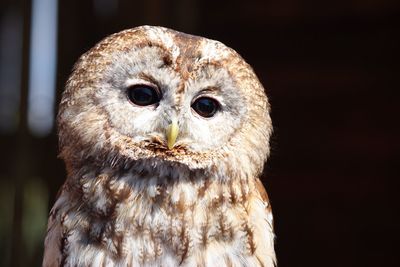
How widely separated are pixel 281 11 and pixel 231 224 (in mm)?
1691

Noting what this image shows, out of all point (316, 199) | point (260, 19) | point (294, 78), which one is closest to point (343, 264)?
point (316, 199)

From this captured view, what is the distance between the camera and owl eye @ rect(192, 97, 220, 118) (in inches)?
57.9

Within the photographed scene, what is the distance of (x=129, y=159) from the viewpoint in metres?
1.47

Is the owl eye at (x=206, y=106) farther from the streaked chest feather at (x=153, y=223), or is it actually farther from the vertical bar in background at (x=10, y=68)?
the vertical bar in background at (x=10, y=68)

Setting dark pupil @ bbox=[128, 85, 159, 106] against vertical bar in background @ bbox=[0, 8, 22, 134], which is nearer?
dark pupil @ bbox=[128, 85, 159, 106]

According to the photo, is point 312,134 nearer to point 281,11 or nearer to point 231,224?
point 281,11

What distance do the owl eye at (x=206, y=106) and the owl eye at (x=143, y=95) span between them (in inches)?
A: 2.8

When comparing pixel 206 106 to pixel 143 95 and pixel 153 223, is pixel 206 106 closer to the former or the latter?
pixel 143 95

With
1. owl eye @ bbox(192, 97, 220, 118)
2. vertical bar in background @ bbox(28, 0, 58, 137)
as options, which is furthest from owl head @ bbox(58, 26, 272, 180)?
vertical bar in background @ bbox(28, 0, 58, 137)

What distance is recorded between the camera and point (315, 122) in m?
3.09

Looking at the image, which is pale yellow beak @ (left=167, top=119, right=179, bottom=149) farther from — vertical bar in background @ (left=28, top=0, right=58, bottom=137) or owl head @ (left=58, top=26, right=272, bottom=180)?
vertical bar in background @ (left=28, top=0, right=58, bottom=137)

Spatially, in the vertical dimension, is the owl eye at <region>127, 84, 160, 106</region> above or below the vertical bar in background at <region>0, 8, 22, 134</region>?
above

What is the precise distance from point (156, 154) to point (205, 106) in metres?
0.12

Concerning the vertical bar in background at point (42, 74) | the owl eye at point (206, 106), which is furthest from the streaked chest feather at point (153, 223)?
the vertical bar in background at point (42, 74)
